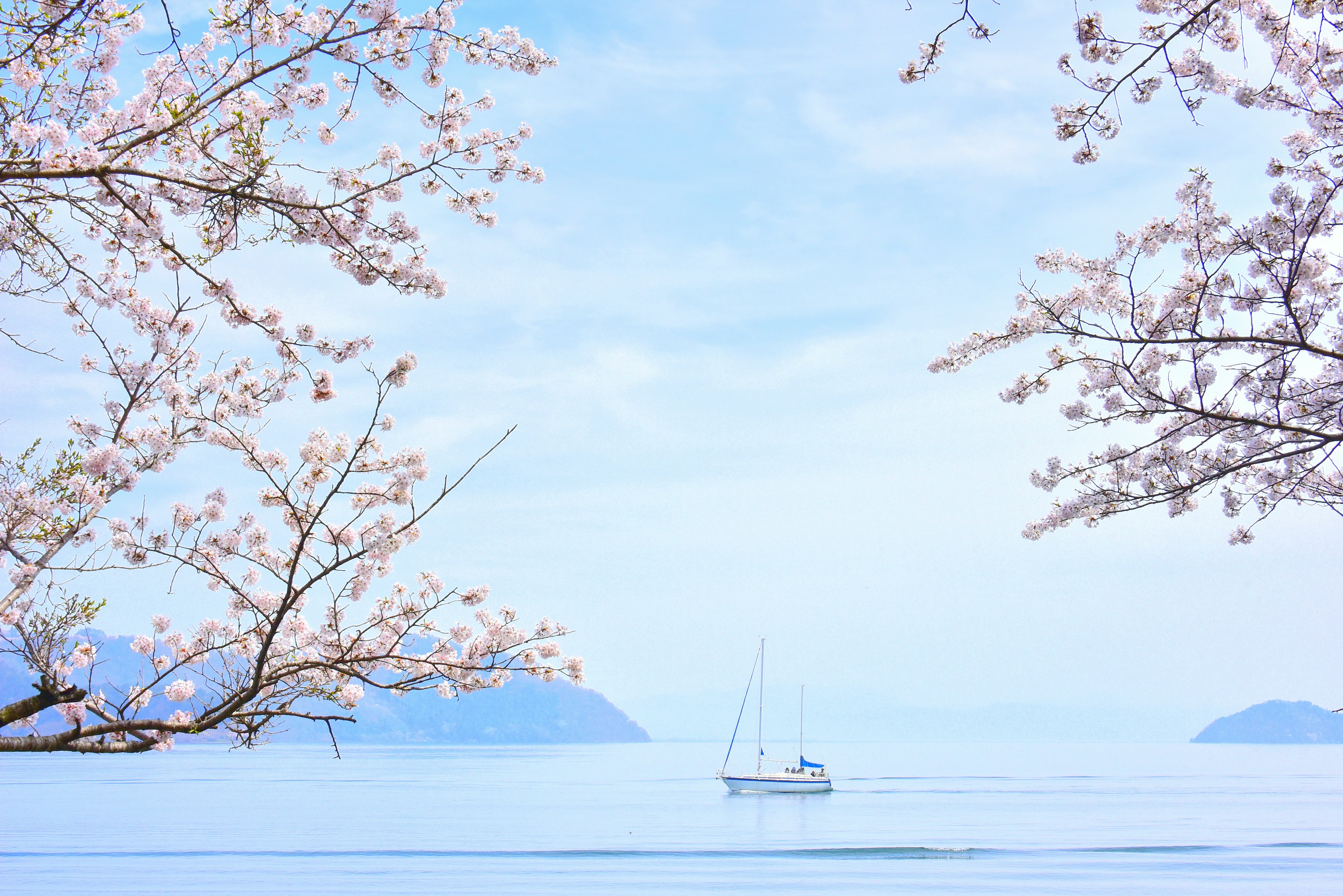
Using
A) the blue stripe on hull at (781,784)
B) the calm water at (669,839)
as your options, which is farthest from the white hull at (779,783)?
the calm water at (669,839)

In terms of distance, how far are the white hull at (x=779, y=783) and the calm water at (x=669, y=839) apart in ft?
5.21

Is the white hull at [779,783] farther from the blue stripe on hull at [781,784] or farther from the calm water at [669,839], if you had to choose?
the calm water at [669,839]

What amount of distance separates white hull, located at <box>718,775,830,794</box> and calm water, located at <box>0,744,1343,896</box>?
1.59 meters

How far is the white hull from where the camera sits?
80.8 m

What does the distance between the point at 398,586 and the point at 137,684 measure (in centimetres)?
209

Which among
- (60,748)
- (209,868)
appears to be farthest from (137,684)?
Result: (209,868)

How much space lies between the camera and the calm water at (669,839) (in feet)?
134

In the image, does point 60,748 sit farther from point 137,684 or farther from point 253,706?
point 137,684

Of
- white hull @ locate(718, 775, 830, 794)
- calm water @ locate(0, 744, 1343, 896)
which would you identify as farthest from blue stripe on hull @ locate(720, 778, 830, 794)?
calm water @ locate(0, 744, 1343, 896)

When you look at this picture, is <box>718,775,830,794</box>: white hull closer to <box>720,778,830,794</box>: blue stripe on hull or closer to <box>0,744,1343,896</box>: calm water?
<box>720,778,830,794</box>: blue stripe on hull

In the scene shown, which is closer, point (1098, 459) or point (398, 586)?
point (398, 586)

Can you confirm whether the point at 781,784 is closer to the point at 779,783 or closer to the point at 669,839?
the point at 779,783

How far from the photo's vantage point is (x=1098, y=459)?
30.2 ft

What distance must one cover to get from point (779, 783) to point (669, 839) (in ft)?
83.7
